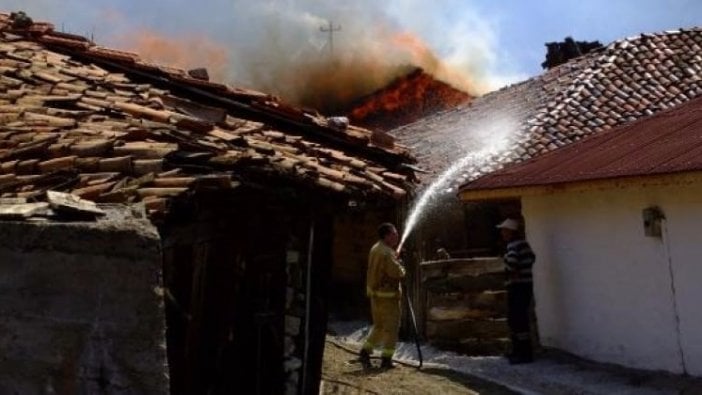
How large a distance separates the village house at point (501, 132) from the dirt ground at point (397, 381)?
165cm

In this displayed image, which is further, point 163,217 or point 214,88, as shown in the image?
point 214,88

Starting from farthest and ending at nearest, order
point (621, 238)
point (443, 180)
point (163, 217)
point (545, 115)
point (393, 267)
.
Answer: point (545, 115)
point (443, 180)
point (393, 267)
point (621, 238)
point (163, 217)

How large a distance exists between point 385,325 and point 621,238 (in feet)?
9.77

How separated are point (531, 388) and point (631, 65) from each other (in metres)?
11.8

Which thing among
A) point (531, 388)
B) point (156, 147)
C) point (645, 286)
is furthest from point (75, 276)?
point (645, 286)

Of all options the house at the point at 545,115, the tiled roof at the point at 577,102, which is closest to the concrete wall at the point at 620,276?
the house at the point at 545,115

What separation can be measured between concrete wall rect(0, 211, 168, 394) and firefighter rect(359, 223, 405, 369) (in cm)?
712

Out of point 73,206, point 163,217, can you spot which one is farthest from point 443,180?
point 73,206

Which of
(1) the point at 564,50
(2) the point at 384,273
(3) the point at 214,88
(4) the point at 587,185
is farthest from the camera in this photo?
(1) the point at 564,50

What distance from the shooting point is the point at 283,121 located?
825 centimetres

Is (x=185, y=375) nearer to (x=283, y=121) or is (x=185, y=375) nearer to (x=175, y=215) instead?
(x=175, y=215)

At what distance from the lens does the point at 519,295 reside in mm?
11078

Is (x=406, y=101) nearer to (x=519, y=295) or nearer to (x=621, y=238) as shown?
(x=519, y=295)

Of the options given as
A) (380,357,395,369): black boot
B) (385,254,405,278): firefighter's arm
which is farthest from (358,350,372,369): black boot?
(385,254,405,278): firefighter's arm
